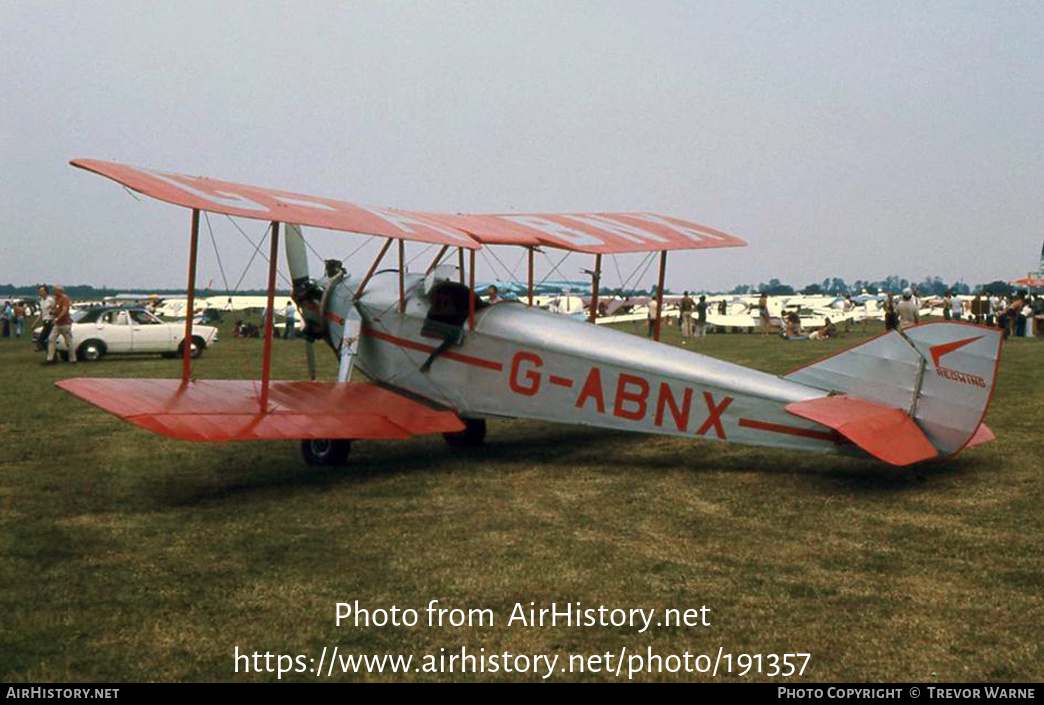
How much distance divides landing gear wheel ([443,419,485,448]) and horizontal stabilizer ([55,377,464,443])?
1.01 metres

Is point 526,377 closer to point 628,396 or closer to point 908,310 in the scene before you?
point 628,396

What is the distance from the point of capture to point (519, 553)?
5430 millimetres

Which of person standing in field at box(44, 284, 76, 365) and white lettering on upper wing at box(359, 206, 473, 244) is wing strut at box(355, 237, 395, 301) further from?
person standing in field at box(44, 284, 76, 365)

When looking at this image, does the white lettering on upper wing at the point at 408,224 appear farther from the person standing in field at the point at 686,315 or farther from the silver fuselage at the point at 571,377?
the person standing in field at the point at 686,315

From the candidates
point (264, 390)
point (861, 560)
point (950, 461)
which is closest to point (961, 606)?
point (861, 560)

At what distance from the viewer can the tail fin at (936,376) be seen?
631cm

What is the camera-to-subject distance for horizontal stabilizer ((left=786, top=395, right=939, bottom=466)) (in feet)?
20.4

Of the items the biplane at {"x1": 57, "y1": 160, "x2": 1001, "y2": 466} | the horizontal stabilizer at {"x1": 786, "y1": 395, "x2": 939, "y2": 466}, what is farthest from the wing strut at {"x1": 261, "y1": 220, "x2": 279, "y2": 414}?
the horizontal stabilizer at {"x1": 786, "y1": 395, "x2": 939, "y2": 466}

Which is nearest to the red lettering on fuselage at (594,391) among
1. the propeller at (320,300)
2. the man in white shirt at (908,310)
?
the propeller at (320,300)

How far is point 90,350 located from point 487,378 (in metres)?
15.8

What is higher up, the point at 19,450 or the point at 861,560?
the point at 861,560
